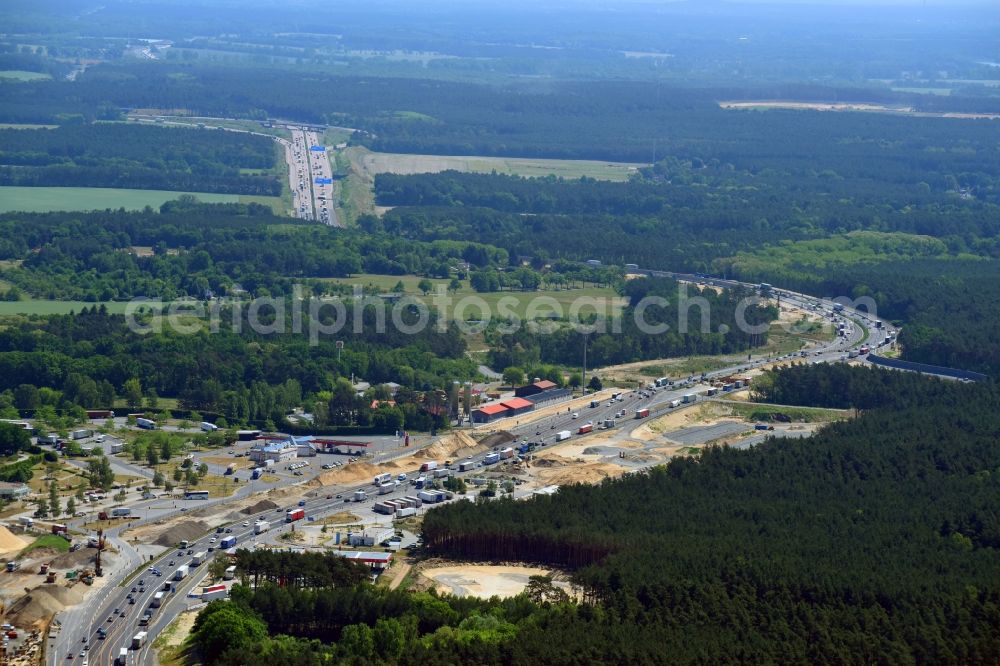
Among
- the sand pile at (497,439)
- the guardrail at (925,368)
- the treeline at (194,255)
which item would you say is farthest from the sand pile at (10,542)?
the treeline at (194,255)

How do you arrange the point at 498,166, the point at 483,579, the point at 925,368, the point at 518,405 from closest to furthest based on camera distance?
the point at 483,579, the point at 518,405, the point at 925,368, the point at 498,166

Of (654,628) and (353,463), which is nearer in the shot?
(654,628)

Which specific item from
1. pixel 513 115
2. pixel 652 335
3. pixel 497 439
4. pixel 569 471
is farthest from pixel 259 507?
pixel 513 115

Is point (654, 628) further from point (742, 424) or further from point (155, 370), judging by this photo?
point (155, 370)

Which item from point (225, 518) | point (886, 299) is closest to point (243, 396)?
point (225, 518)

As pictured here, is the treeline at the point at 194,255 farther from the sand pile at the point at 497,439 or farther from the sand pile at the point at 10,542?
the sand pile at the point at 10,542

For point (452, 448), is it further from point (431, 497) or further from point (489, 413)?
point (431, 497)
